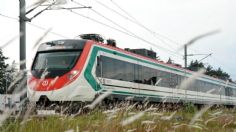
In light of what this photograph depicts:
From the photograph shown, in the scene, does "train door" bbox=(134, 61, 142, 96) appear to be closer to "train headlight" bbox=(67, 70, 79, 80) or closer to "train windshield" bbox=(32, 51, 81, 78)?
"train windshield" bbox=(32, 51, 81, 78)

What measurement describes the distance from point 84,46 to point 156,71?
6.46 meters

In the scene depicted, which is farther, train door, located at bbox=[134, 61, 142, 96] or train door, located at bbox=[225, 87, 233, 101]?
train door, located at bbox=[225, 87, 233, 101]

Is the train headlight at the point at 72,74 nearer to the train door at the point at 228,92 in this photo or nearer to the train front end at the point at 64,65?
the train front end at the point at 64,65

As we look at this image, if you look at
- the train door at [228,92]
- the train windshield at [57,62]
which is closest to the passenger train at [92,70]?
the train windshield at [57,62]

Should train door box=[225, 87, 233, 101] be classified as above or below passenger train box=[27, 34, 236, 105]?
below

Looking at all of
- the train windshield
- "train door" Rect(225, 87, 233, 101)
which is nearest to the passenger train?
the train windshield

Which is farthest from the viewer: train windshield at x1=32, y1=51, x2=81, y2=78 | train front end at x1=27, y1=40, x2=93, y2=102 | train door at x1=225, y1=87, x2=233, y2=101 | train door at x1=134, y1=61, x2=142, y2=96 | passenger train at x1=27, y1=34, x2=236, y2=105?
train door at x1=225, y1=87, x2=233, y2=101

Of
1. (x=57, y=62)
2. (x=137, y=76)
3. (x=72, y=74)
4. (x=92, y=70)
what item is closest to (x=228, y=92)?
(x=137, y=76)

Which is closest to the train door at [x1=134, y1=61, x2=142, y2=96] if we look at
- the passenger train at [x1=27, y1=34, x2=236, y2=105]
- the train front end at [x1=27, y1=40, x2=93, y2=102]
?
the passenger train at [x1=27, y1=34, x2=236, y2=105]

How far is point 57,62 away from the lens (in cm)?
1420

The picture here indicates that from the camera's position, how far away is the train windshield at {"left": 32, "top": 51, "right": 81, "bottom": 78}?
45.0 ft

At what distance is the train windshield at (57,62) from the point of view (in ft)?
45.0

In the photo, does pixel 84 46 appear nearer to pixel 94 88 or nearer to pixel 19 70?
pixel 94 88

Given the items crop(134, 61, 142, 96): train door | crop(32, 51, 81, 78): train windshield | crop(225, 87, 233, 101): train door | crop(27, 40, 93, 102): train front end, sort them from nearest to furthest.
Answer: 1. crop(27, 40, 93, 102): train front end
2. crop(32, 51, 81, 78): train windshield
3. crop(134, 61, 142, 96): train door
4. crop(225, 87, 233, 101): train door
